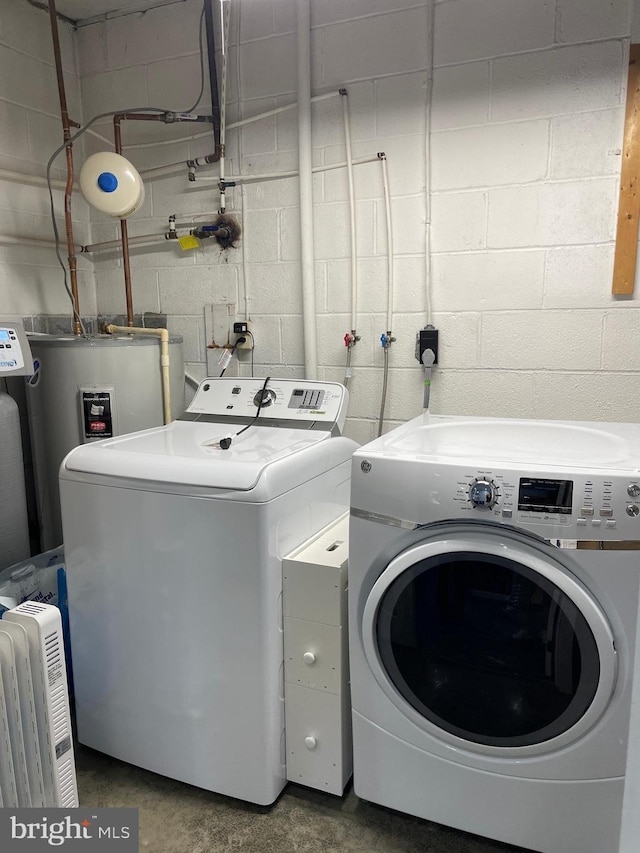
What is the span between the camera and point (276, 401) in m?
2.21

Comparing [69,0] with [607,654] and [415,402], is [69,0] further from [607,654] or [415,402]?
[607,654]

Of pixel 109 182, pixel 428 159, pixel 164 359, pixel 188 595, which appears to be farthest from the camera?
pixel 164 359

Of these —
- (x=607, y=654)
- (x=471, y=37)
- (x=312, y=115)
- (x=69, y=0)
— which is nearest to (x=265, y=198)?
(x=312, y=115)

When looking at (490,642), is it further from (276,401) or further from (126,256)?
(126,256)

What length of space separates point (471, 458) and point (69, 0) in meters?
2.61

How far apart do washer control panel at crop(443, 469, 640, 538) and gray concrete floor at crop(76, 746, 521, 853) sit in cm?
→ 92

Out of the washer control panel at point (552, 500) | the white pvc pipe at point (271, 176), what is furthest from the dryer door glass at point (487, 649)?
the white pvc pipe at point (271, 176)

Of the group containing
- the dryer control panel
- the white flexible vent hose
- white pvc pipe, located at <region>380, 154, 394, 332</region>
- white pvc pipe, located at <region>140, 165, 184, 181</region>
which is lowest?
the white flexible vent hose

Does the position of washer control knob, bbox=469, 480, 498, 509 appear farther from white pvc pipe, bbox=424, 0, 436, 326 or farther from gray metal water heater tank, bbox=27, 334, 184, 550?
gray metal water heater tank, bbox=27, 334, 184, 550

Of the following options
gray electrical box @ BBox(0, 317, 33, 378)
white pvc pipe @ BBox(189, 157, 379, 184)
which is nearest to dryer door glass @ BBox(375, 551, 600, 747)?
gray electrical box @ BBox(0, 317, 33, 378)

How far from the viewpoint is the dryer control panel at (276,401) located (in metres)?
2.12

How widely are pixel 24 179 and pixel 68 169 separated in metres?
0.19

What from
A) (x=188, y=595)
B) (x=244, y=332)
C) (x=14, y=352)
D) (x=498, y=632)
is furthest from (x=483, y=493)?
(x=14, y=352)

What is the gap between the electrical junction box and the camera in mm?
1594
